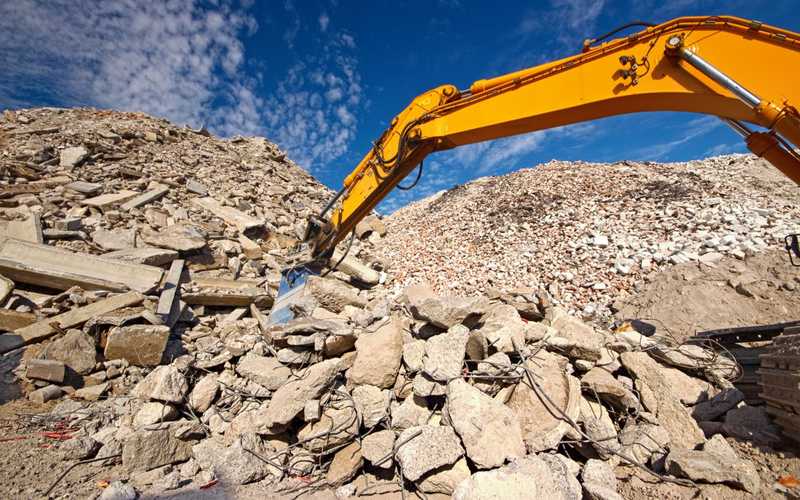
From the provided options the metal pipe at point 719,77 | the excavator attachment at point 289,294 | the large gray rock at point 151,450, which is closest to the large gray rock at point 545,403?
the metal pipe at point 719,77

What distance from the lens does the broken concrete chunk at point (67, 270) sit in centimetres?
472

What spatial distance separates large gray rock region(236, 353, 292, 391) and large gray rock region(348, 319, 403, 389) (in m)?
0.84

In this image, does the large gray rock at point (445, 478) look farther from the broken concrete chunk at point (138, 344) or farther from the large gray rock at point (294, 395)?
the broken concrete chunk at point (138, 344)

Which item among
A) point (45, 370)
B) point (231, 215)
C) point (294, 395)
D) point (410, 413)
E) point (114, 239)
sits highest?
point (231, 215)

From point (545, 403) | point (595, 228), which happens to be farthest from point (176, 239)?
point (595, 228)

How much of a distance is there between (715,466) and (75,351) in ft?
19.8

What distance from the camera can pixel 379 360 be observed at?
Result: 3.31m

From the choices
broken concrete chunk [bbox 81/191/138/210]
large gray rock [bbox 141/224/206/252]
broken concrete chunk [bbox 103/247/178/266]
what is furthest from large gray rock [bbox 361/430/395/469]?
broken concrete chunk [bbox 81/191/138/210]

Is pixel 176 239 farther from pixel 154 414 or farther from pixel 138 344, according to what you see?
pixel 154 414

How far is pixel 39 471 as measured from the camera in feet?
8.44

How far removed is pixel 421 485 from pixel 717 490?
1.88 meters

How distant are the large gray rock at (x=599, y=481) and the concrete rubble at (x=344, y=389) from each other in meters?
0.01

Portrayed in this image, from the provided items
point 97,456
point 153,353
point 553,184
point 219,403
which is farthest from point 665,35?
point 553,184

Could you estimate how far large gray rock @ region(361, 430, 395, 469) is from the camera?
2661 mm
